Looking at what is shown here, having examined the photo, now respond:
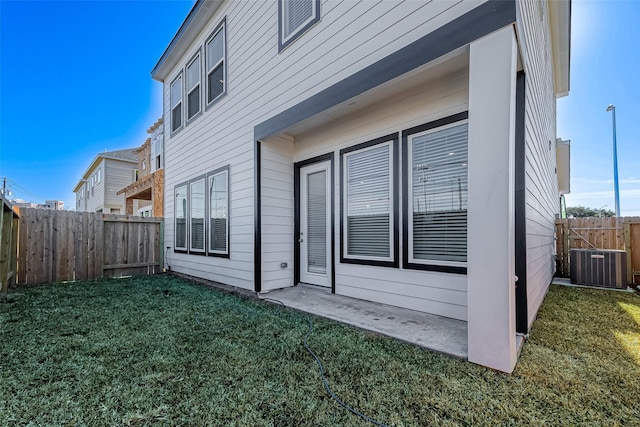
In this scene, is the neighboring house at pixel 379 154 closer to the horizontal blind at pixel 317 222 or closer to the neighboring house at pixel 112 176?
the horizontal blind at pixel 317 222

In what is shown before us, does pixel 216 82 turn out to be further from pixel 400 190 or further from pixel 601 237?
pixel 601 237

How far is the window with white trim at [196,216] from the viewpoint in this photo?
6.09 meters

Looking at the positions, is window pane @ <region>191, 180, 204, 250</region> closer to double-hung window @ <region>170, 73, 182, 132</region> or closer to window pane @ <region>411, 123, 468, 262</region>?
double-hung window @ <region>170, 73, 182, 132</region>

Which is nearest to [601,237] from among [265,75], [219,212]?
[265,75]

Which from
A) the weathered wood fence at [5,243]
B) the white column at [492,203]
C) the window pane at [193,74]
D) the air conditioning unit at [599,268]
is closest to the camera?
the white column at [492,203]

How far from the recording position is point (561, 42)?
6621 millimetres

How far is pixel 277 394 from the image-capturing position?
1746mm

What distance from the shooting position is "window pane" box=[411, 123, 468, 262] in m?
2.99

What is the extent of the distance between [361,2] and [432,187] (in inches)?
90.7

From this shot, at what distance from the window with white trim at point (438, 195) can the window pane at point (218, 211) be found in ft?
11.7

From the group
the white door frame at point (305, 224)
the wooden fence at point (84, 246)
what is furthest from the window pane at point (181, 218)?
the white door frame at point (305, 224)

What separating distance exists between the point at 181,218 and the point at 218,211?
192 cm

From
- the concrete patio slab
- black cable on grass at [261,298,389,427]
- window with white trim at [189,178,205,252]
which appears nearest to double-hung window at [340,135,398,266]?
the concrete patio slab

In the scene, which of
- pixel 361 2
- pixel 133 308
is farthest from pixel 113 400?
pixel 361 2
